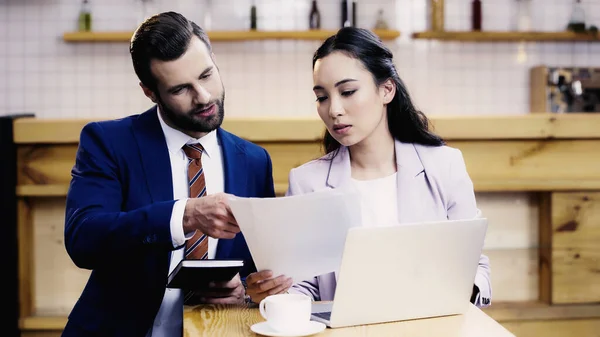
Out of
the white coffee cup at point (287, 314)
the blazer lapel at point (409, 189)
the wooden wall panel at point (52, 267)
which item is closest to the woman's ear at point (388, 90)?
the blazer lapel at point (409, 189)

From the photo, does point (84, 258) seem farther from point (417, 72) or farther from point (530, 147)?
point (417, 72)

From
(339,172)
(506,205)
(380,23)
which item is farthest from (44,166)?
(380,23)

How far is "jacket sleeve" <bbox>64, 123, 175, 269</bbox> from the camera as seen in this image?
5.58ft

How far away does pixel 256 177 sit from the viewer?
2154 mm

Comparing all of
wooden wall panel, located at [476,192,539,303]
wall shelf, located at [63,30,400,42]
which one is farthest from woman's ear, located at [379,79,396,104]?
wall shelf, located at [63,30,400,42]

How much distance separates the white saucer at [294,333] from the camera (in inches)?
55.8

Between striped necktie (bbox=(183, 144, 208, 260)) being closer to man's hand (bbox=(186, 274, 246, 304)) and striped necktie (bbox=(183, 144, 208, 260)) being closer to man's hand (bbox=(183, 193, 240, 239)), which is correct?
man's hand (bbox=(186, 274, 246, 304))

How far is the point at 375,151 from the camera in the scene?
6.86 feet

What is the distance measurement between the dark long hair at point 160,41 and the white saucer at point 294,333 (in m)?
0.80

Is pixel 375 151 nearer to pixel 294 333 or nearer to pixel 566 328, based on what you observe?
pixel 294 333

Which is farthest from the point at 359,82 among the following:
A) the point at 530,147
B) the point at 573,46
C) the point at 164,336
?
the point at 573,46

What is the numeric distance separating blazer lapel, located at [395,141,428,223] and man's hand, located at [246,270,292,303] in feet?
1.68

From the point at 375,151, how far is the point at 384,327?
2.32ft

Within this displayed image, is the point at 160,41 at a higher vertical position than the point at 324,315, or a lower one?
higher
